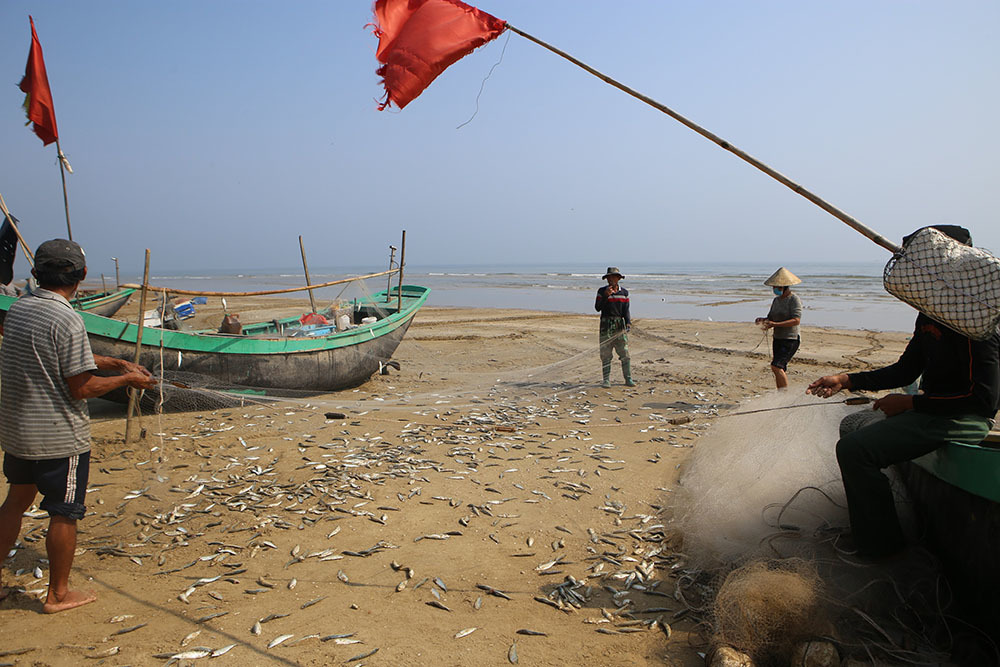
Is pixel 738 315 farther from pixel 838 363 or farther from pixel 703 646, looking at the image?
pixel 703 646

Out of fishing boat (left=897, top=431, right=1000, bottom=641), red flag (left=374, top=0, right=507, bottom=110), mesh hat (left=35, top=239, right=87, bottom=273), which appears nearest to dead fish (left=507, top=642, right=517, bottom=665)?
fishing boat (left=897, top=431, right=1000, bottom=641)

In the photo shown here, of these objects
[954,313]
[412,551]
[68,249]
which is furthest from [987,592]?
[68,249]

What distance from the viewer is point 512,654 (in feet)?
10.9

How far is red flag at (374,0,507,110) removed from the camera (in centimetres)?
421

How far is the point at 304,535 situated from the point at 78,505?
162 centimetres

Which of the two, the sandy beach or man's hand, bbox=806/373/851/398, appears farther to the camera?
man's hand, bbox=806/373/851/398

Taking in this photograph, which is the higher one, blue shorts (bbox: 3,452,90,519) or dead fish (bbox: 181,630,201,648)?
blue shorts (bbox: 3,452,90,519)

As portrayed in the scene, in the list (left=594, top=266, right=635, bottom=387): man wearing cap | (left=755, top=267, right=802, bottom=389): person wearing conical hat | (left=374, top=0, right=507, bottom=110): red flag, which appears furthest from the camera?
(left=594, top=266, right=635, bottom=387): man wearing cap

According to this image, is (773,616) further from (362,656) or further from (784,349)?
(784,349)

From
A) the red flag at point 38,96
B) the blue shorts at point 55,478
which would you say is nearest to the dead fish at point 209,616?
the blue shorts at point 55,478

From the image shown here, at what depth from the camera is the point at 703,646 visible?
131 inches

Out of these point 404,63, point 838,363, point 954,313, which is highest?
point 404,63

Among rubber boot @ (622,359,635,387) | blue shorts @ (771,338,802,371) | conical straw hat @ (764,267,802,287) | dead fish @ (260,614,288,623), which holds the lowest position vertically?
dead fish @ (260,614,288,623)

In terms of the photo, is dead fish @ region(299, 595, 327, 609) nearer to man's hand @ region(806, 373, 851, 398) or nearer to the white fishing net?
the white fishing net
